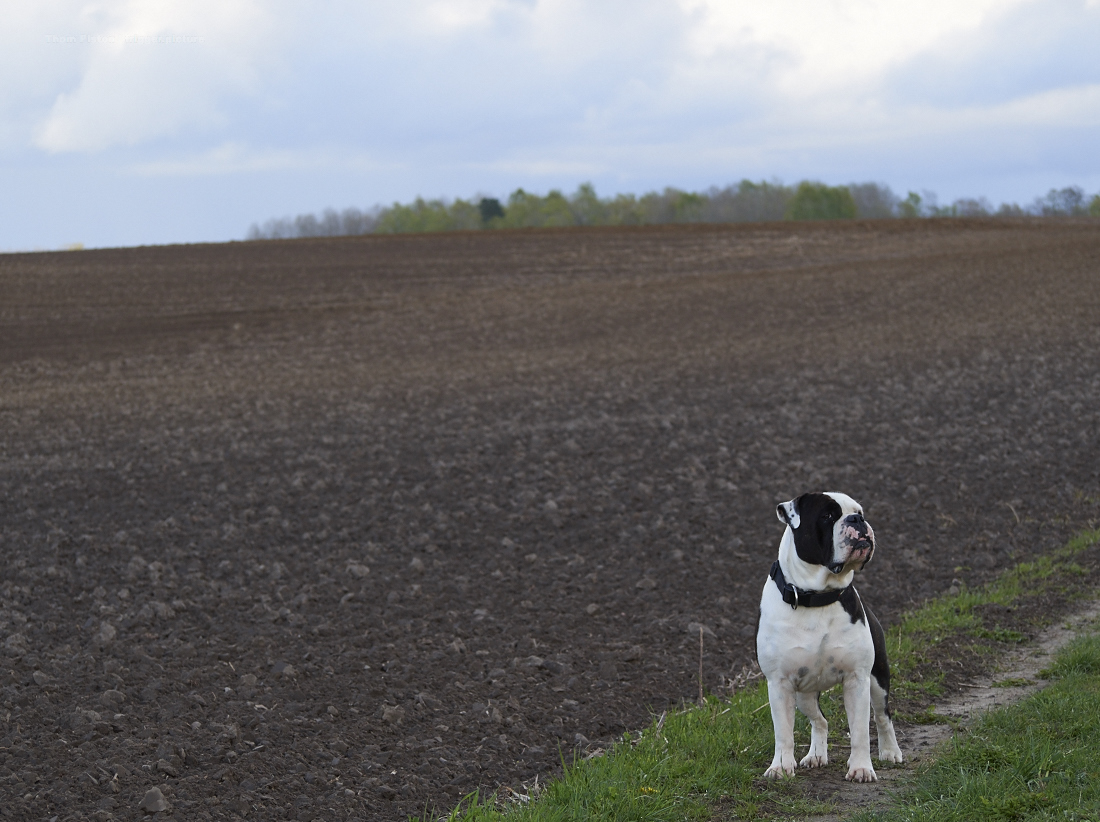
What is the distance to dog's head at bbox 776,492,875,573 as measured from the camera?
4.33 meters

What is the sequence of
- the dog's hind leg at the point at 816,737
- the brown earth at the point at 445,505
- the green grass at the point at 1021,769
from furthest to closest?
the brown earth at the point at 445,505 < the dog's hind leg at the point at 816,737 < the green grass at the point at 1021,769

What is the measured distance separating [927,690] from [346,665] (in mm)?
3591

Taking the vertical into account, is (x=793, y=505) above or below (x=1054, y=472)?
above

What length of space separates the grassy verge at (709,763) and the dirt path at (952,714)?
114 millimetres

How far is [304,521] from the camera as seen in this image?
1063cm

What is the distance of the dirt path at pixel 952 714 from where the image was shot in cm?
461

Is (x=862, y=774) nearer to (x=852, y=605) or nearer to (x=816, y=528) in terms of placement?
(x=852, y=605)

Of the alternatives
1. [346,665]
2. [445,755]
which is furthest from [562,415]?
[445,755]

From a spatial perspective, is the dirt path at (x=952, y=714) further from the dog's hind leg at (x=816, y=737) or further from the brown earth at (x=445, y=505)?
the brown earth at (x=445, y=505)

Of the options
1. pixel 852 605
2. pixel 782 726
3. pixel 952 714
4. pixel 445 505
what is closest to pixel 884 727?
pixel 782 726

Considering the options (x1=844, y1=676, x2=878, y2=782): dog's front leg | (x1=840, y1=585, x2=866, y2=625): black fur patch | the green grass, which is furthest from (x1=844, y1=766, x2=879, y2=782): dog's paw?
(x1=840, y1=585, x2=866, y2=625): black fur patch

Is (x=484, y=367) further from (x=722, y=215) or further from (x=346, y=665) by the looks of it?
(x=722, y=215)

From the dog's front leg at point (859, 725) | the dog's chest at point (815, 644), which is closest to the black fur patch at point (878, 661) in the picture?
the dog's front leg at point (859, 725)

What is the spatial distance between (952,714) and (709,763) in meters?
1.58
